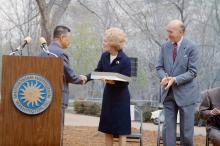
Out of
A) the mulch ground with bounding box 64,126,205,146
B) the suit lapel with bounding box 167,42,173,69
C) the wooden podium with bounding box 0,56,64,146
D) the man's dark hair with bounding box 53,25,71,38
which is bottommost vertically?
the mulch ground with bounding box 64,126,205,146

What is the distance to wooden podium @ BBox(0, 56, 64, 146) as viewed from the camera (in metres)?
4.52

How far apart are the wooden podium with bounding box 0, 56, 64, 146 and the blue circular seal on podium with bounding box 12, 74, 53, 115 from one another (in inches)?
1.3

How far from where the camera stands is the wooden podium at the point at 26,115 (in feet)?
14.8

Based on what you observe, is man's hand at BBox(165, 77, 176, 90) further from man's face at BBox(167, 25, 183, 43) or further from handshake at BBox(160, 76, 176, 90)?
man's face at BBox(167, 25, 183, 43)

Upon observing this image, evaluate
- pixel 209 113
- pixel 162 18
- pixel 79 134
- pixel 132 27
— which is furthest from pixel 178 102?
pixel 132 27

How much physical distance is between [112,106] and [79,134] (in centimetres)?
494

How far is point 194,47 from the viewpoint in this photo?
5699mm

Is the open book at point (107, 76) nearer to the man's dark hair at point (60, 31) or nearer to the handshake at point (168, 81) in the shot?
the handshake at point (168, 81)

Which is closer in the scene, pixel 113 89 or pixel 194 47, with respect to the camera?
pixel 113 89

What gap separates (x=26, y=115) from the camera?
14.9ft

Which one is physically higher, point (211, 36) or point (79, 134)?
point (211, 36)

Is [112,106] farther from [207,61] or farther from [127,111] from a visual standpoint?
[207,61]

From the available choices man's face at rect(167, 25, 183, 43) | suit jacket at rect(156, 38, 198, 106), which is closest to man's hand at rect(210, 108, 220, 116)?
suit jacket at rect(156, 38, 198, 106)

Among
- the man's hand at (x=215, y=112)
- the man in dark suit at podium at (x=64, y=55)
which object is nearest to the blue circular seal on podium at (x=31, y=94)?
the man in dark suit at podium at (x=64, y=55)
